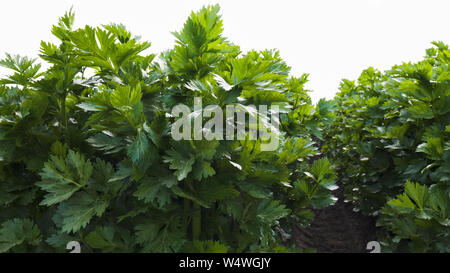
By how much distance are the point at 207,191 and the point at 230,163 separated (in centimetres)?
18

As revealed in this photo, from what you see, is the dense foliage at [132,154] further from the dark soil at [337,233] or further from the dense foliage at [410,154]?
the dark soil at [337,233]

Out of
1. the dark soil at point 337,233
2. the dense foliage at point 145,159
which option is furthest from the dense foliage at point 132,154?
the dark soil at point 337,233

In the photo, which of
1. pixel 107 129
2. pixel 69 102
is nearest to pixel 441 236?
pixel 107 129

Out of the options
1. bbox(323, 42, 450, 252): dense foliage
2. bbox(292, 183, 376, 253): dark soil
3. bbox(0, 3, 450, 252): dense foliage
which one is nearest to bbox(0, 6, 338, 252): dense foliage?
bbox(0, 3, 450, 252): dense foliage

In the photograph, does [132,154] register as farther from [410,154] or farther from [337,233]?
[337,233]

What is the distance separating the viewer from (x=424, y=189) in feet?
6.99

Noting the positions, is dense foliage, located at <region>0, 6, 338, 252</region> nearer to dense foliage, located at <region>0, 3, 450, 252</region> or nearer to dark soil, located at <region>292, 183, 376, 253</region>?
dense foliage, located at <region>0, 3, 450, 252</region>

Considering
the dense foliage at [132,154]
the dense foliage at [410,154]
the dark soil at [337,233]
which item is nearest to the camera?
the dense foliage at [132,154]

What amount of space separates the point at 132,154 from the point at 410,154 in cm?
256

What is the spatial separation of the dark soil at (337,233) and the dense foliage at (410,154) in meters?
0.28

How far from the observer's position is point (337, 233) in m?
4.61

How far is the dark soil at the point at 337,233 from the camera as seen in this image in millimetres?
4168

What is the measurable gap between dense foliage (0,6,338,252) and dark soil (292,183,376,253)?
97.2 inches

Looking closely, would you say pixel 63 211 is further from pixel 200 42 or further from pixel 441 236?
pixel 441 236
